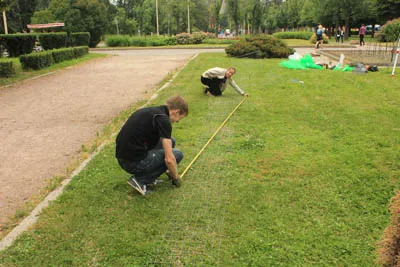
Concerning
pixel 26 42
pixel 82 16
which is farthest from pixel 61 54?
pixel 82 16

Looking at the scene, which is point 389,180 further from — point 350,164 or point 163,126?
point 163,126

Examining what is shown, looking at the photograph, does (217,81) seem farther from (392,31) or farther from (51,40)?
(51,40)

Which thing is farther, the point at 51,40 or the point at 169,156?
the point at 51,40

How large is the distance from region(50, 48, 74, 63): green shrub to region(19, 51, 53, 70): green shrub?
1.09m

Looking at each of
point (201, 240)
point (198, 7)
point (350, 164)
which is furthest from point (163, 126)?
point (198, 7)

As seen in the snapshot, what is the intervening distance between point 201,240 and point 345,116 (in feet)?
13.8

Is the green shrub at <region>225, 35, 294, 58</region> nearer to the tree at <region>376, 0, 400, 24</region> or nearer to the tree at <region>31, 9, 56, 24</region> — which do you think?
the tree at <region>376, 0, 400, 24</region>

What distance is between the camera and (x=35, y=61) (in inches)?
549

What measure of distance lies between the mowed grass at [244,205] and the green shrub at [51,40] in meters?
17.1

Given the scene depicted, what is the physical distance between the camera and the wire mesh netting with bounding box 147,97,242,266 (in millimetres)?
2656

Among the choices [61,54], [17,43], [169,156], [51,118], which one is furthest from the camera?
[17,43]

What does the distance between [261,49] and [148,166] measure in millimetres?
13577

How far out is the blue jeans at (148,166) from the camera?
3412 mm

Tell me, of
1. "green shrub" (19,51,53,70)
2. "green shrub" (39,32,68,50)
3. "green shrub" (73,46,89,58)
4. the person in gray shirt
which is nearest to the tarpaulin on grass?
the person in gray shirt
